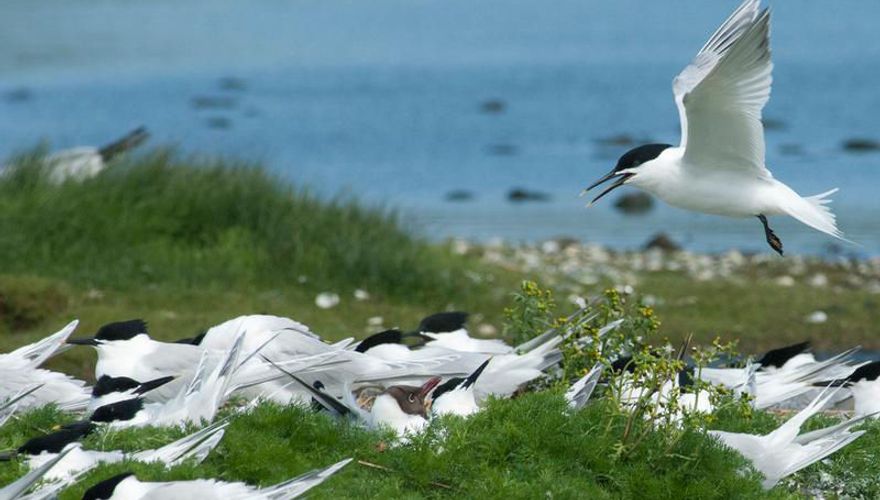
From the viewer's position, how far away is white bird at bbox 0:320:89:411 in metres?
6.90

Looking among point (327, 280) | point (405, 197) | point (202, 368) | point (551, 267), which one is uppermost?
point (202, 368)

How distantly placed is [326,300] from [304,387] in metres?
5.12

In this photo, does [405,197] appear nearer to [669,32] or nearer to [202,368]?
[202,368]

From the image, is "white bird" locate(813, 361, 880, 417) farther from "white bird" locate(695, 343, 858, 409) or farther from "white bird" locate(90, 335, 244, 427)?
"white bird" locate(90, 335, 244, 427)

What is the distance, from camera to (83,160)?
45.0 ft

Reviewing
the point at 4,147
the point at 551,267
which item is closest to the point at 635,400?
the point at 551,267

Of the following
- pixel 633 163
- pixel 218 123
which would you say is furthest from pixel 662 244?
pixel 218 123

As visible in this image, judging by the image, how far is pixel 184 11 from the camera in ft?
227

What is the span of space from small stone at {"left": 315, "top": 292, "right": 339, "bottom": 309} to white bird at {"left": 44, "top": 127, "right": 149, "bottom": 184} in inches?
99.5

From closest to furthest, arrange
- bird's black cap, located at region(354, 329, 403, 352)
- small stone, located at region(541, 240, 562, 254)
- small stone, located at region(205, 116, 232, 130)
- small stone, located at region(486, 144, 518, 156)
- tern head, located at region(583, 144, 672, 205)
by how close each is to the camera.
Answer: bird's black cap, located at region(354, 329, 403, 352) < tern head, located at region(583, 144, 672, 205) < small stone, located at region(541, 240, 562, 254) < small stone, located at region(486, 144, 518, 156) < small stone, located at region(205, 116, 232, 130)

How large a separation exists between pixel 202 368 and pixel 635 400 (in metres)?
1.96

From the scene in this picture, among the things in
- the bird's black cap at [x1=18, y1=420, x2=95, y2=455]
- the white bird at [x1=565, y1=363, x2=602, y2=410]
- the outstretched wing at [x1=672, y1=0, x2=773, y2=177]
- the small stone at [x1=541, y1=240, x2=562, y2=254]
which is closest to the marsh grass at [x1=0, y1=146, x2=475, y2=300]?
the small stone at [x1=541, y1=240, x2=562, y2=254]

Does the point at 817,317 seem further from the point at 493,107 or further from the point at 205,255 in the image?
the point at 493,107

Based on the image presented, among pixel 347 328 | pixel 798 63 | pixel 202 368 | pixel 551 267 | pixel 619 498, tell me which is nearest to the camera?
pixel 619 498
